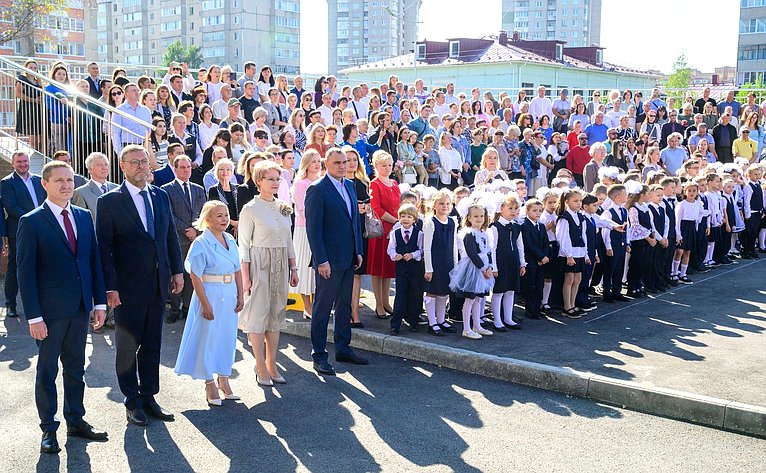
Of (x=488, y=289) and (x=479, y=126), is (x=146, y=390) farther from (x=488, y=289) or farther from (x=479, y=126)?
(x=479, y=126)

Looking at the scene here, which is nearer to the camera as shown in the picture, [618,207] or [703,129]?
[618,207]

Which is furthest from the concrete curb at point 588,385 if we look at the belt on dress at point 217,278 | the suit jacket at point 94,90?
the suit jacket at point 94,90

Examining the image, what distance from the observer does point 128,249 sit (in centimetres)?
633

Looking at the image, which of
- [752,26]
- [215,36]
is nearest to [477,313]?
[752,26]

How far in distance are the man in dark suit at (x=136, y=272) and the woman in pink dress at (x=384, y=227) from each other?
375 centimetres

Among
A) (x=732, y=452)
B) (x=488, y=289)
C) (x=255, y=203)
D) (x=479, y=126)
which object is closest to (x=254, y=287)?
(x=255, y=203)

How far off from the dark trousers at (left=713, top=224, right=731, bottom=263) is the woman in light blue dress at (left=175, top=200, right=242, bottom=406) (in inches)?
417

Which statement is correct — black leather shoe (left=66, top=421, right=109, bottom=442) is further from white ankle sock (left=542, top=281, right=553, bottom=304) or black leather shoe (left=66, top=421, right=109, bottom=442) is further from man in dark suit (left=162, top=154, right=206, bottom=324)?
white ankle sock (left=542, top=281, right=553, bottom=304)

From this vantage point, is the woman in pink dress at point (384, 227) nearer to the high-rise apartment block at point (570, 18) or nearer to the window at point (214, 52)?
the window at point (214, 52)

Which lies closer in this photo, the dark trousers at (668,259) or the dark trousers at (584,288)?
the dark trousers at (584,288)

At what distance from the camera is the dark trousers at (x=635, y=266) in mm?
11531

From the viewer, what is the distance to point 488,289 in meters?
9.19

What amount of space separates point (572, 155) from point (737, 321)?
8.97 m

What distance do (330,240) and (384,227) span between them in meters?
2.09
